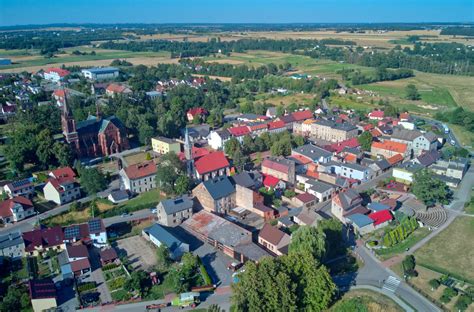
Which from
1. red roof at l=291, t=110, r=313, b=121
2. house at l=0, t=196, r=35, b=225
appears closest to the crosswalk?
house at l=0, t=196, r=35, b=225

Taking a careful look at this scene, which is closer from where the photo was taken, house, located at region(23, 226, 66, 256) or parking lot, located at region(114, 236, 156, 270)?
parking lot, located at region(114, 236, 156, 270)

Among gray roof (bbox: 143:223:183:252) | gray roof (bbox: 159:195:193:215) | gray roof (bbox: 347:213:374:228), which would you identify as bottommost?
gray roof (bbox: 347:213:374:228)

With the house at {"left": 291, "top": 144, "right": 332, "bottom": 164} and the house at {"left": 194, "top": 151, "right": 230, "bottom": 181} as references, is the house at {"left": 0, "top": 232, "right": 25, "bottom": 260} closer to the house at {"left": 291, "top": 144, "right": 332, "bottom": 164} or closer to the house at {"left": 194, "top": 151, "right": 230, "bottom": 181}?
the house at {"left": 194, "top": 151, "right": 230, "bottom": 181}

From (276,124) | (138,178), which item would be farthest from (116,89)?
(138,178)

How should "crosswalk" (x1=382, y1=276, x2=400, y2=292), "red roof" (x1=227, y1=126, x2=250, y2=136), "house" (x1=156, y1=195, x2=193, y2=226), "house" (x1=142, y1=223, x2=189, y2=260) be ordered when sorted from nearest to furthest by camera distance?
"crosswalk" (x1=382, y1=276, x2=400, y2=292), "house" (x1=142, y1=223, x2=189, y2=260), "house" (x1=156, y1=195, x2=193, y2=226), "red roof" (x1=227, y1=126, x2=250, y2=136)

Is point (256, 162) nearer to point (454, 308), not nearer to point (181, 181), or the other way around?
point (181, 181)

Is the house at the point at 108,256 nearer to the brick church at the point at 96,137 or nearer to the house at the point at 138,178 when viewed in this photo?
the house at the point at 138,178
